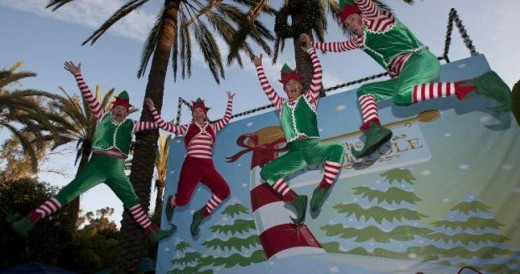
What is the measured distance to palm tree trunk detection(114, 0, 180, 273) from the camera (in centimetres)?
648

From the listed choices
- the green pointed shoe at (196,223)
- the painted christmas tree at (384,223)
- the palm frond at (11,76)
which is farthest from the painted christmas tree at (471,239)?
the palm frond at (11,76)

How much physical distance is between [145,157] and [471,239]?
576cm

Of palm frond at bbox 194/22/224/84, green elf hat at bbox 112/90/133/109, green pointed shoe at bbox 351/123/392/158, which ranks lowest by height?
green pointed shoe at bbox 351/123/392/158

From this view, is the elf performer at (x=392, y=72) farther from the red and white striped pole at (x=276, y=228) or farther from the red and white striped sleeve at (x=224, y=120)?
the red and white striped sleeve at (x=224, y=120)

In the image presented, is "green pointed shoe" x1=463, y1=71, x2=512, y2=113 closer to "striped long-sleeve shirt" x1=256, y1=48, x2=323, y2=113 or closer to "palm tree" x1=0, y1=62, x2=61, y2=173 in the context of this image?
"striped long-sleeve shirt" x1=256, y1=48, x2=323, y2=113

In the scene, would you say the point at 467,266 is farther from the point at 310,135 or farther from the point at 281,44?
the point at 281,44

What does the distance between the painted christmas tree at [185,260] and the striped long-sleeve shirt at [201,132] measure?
1.55 metres

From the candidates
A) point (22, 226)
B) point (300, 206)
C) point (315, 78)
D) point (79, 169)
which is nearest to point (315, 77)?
point (315, 78)

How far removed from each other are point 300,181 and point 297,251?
1029 millimetres

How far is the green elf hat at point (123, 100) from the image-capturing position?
21.0 ft

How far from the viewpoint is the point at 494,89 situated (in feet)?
13.9

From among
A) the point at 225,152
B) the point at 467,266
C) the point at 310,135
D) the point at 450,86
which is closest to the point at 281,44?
the point at 225,152

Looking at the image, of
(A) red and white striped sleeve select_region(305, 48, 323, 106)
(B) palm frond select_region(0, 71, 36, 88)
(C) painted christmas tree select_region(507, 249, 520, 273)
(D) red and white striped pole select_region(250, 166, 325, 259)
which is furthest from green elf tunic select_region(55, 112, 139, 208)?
(B) palm frond select_region(0, 71, 36, 88)

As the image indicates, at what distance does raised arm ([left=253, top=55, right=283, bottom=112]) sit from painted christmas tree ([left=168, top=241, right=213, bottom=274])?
2.74 m
